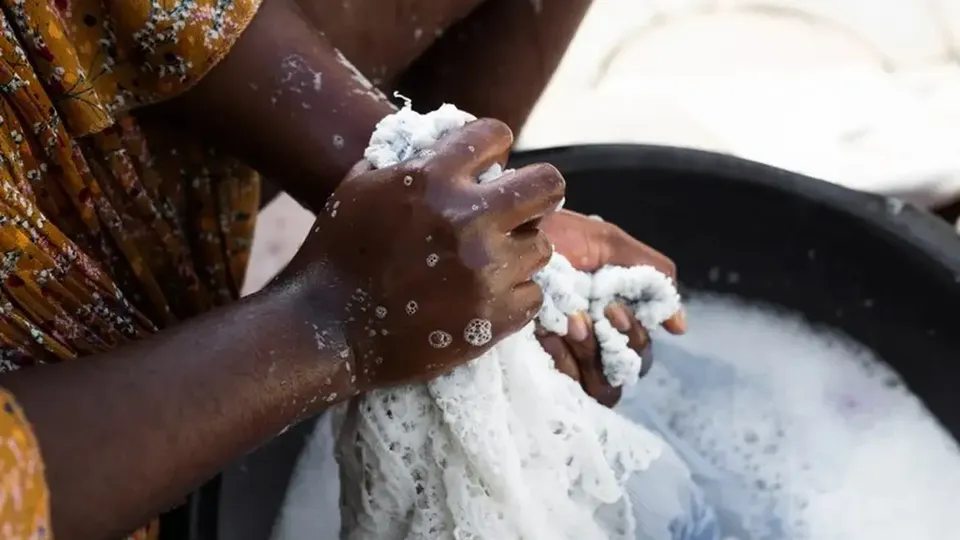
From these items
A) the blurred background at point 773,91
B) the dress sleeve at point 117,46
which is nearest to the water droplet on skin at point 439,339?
the dress sleeve at point 117,46

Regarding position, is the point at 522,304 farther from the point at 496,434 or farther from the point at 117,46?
the point at 117,46

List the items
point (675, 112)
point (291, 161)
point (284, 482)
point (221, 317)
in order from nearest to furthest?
point (221, 317)
point (291, 161)
point (284, 482)
point (675, 112)

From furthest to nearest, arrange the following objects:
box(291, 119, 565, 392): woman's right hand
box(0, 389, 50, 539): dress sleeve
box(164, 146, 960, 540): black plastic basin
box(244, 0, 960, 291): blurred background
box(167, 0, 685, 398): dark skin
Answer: box(244, 0, 960, 291): blurred background → box(164, 146, 960, 540): black plastic basin → box(167, 0, 685, 398): dark skin → box(291, 119, 565, 392): woman's right hand → box(0, 389, 50, 539): dress sleeve

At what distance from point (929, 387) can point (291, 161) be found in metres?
0.57

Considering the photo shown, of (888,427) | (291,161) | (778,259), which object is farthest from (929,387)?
(291,161)

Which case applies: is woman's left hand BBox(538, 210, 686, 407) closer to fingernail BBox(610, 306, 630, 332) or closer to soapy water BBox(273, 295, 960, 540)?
fingernail BBox(610, 306, 630, 332)

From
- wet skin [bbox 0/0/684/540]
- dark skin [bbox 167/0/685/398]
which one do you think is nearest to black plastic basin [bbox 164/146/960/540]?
dark skin [bbox 167/0/685/398]

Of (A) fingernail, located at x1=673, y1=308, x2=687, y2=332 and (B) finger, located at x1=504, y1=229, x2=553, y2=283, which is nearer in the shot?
(B) finger, located at x1=504, y1=229, x2=553, y2=283

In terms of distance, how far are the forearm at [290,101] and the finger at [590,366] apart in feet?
0.59

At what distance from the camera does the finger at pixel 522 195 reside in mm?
501

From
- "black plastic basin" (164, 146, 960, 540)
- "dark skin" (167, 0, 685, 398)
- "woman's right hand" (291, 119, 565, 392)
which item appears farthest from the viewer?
"black plastic basin" (164, 146, 960, 540)

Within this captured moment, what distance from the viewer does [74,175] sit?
0.57 meters

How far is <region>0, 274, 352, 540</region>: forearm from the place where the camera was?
0.44 meters

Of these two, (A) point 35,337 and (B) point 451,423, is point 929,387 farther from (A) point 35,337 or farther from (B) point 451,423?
(A) point 35,337
